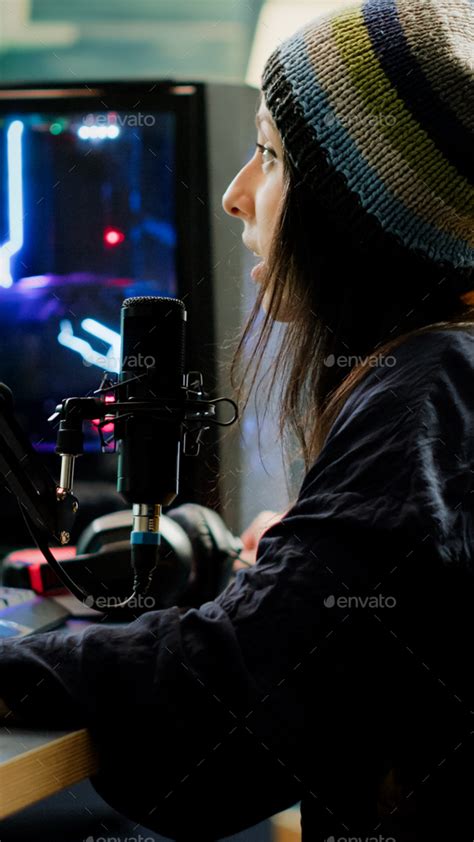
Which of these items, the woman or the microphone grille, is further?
the microphone grille

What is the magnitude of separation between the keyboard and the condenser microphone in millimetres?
146

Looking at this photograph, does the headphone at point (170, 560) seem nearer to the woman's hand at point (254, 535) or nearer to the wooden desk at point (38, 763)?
the woman's hand at point (254, 535)

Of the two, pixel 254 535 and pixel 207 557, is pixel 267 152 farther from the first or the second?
pixel 254 535

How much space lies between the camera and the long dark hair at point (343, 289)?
2.80ft

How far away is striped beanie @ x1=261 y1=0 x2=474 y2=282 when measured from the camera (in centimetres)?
81

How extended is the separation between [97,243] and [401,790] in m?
1.24

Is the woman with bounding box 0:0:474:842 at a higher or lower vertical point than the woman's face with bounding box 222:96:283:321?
lower

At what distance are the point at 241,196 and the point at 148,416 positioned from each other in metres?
0.29

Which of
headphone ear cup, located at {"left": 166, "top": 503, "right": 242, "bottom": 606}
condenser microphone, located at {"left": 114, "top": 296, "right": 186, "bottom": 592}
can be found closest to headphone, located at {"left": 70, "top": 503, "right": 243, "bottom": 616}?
headphone ear cup, located at {"left": 166, "top": 503, "right": 242, "bottom": 606}

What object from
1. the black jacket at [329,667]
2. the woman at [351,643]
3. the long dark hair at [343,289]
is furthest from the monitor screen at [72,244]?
the black jacket at [329,667]

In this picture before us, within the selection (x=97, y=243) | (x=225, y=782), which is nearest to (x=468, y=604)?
(x=225, y=782)

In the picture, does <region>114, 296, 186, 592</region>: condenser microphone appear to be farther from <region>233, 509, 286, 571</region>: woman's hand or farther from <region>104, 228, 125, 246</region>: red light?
<region>104, 228, 125, 246</region>: red light

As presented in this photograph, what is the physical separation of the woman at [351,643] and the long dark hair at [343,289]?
5 cm

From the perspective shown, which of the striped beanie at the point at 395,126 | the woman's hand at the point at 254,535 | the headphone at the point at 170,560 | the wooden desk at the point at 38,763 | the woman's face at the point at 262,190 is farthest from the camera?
the woman's hand at the point at 254,535
